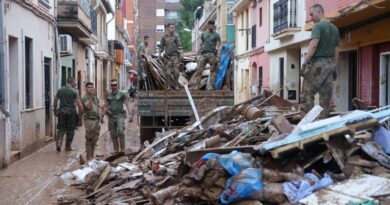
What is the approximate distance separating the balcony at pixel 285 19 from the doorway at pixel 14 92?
10.5m

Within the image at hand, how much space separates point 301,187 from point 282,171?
0.51 metres

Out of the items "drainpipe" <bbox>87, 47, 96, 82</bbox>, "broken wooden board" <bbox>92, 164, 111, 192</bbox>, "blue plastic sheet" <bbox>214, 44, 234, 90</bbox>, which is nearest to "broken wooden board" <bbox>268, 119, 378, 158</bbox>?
"broken wooden board" <bbox>92, 164, 111, 192</bbox>

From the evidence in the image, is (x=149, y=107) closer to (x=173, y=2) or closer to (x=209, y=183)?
(x=209, y=183)

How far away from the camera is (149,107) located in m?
Result: 12.5

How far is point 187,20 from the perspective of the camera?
2494 inches

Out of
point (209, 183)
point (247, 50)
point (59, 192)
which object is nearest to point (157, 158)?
point (59, 192)

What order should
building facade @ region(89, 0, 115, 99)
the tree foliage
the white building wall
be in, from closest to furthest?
1. the white building wall
2. building facade @ region(89, 0, 115, 99)
3. the tree foliage

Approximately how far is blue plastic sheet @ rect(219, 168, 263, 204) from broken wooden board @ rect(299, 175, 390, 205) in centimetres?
48

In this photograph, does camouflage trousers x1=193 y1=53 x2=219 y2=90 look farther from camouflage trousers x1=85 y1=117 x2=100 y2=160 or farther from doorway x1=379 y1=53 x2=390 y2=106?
doorway x1=379 y1=53 x2=390 y2=106

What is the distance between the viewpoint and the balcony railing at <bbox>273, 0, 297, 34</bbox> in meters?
19.8

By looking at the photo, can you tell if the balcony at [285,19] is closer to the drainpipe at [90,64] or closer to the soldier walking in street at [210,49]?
the soldier walking in street at [210,49]

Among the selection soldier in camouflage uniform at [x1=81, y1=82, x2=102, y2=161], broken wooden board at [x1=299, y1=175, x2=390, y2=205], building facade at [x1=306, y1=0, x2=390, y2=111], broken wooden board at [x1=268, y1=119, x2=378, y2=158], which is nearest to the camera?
broken wooden board at [x1=299, y1=175, x2=390, y2=205]

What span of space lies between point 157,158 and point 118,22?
128 feet

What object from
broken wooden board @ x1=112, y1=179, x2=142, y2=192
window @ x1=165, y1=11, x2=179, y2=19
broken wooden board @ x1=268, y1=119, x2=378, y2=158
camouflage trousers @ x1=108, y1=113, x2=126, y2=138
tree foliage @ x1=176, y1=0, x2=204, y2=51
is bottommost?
broken wooden board @ x1=112, y1=179, x2=142, y2=192
